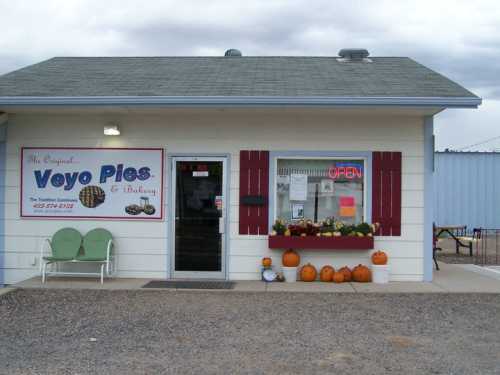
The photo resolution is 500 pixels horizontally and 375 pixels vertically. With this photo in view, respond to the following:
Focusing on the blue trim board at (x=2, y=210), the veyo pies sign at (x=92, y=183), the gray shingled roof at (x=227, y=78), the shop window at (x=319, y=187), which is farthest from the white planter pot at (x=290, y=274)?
the blue trim board at (x=2, y=210)

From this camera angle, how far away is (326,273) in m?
9.55

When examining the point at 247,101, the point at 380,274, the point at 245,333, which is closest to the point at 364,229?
the point at 380,274

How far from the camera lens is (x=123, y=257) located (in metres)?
9.87

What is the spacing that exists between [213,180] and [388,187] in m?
2.80

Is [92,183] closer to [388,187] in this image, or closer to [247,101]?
[247,101]

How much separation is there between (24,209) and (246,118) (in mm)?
3933

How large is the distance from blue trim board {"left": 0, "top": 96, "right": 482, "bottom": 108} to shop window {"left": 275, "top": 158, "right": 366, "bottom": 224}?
135 cm

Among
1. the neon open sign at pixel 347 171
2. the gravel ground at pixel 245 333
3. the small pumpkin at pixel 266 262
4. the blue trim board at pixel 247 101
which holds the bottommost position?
the gravel ground at pixel 245 333

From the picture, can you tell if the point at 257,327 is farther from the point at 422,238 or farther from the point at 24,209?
the point at 24,209

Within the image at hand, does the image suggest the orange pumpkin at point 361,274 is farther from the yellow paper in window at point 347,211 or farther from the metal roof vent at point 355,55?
the metal roof vent at point 355,55

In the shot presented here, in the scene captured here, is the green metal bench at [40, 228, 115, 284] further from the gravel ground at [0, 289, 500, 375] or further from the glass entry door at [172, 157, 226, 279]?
the glass entry door at [172, 157, 226, 279]

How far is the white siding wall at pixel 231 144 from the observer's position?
9680mm

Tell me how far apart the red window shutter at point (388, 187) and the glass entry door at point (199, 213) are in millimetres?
2460

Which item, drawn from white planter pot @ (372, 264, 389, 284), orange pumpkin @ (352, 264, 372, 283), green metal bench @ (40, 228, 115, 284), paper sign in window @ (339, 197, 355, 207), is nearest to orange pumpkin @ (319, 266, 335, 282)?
orange pumpkin @ (352, 264, 372, 283)
